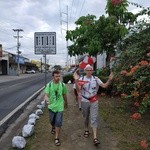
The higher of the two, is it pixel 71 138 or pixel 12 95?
pixel 71 138

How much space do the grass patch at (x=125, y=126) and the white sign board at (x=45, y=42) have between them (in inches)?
202

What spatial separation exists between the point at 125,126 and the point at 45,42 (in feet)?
28.7

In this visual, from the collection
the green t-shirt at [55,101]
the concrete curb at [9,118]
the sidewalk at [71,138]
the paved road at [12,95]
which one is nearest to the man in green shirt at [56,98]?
the green t-shirt at [55,101]

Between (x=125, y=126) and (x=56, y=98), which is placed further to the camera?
(x=125, y=126)

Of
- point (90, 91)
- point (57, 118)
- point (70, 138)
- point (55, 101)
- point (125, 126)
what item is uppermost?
point (90, 91)

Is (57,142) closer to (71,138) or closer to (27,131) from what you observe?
(71,138)

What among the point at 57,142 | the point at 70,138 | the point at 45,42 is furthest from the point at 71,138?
the point at 45,42

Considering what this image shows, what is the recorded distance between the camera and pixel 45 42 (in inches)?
710

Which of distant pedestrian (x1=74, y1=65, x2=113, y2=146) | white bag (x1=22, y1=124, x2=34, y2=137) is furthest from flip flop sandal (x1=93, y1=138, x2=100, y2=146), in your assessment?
white bag (x1=22, y1=124, x2=34, y2=137)

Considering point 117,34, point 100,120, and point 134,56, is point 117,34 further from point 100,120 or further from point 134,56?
point 134,56

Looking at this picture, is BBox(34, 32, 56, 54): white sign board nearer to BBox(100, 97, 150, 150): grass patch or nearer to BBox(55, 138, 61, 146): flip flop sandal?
BBox(100, 97, 150, 150): grass patch

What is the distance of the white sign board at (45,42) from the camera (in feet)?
58.8

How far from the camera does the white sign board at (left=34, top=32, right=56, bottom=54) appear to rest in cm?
1792

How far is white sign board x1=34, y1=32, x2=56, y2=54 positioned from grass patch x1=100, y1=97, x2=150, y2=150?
→ 5143 millimetres
